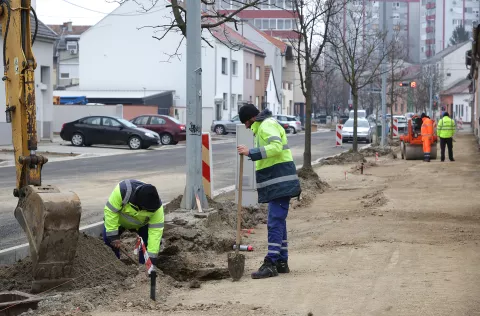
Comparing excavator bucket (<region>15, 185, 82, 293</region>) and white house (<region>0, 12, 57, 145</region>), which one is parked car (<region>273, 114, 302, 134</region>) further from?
excavator bucket (<region>15, 185, 82, 293</region>)

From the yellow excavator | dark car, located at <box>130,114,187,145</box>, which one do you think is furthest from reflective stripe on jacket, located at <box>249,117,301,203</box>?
dark car, located at <box>130,114,187,145</box>

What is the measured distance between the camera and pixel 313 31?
23.4m

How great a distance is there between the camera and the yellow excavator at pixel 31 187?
23.3 ft

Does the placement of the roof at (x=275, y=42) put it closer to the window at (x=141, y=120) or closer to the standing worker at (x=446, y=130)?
the window at (x=141, y=120)

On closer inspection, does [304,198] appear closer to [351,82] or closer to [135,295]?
[135,295]

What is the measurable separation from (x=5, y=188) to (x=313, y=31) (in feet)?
33.5

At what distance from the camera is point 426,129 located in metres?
28.2

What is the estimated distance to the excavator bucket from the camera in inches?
278

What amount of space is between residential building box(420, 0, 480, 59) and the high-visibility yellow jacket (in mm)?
139771

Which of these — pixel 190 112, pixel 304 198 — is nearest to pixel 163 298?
pixel 190 112

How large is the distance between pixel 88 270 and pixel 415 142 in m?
23.3

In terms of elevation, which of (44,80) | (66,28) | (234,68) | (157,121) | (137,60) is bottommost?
(157,121)

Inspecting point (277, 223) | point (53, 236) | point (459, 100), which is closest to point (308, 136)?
point (277, 223)

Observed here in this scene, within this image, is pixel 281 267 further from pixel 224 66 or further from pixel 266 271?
pixel 224 66
